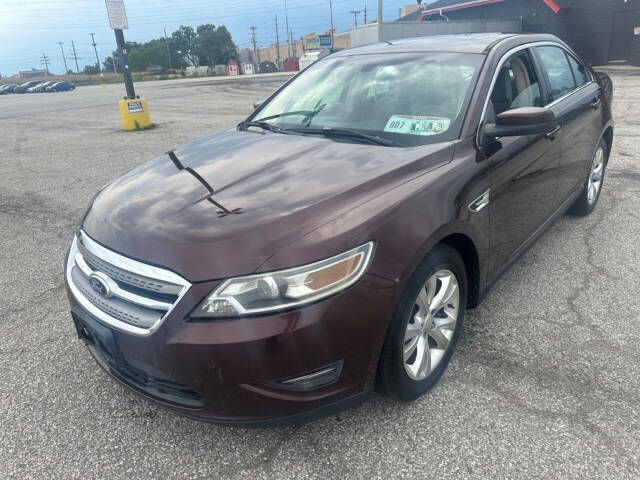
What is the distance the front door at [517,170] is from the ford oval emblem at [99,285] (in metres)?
1.91

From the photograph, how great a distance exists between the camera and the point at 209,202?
6.96 feet

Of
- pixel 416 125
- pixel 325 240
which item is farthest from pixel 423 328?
pixel 416 125

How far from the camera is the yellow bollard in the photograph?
1127 centimetres

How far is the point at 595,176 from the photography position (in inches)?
176

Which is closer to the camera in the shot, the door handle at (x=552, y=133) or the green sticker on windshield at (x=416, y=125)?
the green sticker on windshield at (x=416, y=125)

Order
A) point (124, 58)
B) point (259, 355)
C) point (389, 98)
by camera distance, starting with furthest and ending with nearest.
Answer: point (124, 58)
point (389, 98)
point (259, 355)

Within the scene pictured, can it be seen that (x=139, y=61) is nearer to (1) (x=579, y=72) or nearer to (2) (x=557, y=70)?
(1) (x=579, y=72)

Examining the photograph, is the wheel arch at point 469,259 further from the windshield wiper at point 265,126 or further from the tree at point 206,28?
the tree at point 206,28

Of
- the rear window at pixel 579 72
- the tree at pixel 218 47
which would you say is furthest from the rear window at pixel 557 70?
the tree at pixel 218 47

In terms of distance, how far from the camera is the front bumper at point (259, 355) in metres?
1.69

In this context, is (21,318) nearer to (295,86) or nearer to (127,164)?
(295,86)

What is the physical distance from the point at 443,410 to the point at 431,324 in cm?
40

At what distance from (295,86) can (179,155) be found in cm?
113

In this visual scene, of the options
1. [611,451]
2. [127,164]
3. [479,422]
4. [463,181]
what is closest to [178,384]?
[479,422]
